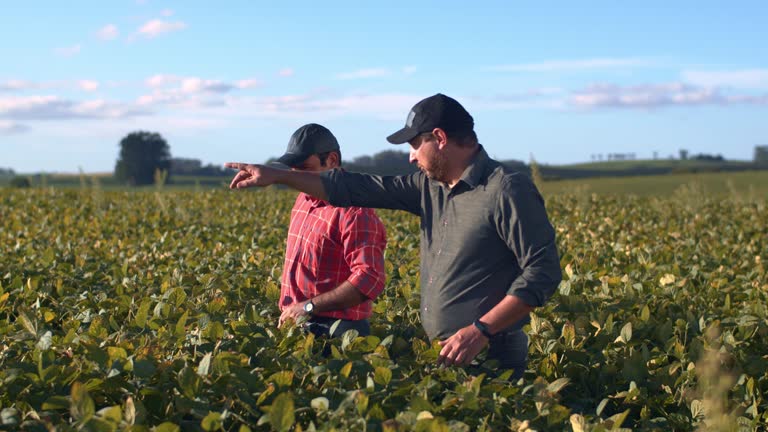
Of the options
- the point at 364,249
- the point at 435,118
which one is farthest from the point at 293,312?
the point at 435,118

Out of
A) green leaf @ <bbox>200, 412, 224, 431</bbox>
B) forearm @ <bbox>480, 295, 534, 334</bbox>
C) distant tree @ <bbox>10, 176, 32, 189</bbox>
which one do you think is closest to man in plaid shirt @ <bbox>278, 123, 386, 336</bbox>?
forearm @ <bbox>480, 295, 534, 334</bbox>

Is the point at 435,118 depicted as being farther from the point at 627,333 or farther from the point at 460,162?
the point at 627,333

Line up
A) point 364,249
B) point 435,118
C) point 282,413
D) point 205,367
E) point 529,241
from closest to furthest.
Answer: point 282,413 < point 205,367 < point 529,241 < point 435,118 < point 364,249

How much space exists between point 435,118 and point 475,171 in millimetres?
306

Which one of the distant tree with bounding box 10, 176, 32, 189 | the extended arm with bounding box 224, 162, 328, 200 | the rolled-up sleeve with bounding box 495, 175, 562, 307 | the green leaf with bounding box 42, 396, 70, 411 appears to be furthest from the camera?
the distant tree with bounding box 10, 176, 32, 189

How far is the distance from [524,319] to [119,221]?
32.6 ft

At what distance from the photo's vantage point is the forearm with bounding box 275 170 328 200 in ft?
13.4

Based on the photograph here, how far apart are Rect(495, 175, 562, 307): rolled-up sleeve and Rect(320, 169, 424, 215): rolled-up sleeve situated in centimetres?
71

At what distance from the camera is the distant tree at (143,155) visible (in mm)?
65625

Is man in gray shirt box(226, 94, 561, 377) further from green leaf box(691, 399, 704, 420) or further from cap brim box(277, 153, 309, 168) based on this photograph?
green leaf box(691, 399, 704, 420)

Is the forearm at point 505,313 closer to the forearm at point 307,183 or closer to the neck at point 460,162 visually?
the neck at point 460,162

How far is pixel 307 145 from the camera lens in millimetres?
4402

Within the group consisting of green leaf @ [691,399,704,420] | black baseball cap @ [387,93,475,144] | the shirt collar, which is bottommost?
green leaf @ [691,399,704,420]

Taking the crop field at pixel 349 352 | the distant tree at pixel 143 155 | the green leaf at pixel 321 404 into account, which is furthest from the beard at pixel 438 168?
the distant tree at pixel 143 155
